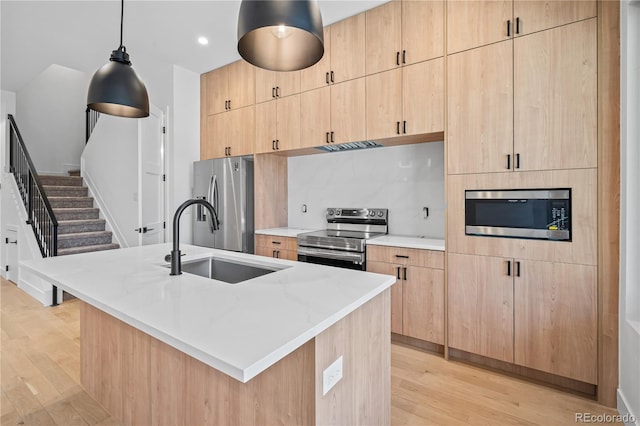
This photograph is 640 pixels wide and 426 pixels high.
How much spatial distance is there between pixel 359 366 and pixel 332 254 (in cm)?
182

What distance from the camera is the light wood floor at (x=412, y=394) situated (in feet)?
6.22

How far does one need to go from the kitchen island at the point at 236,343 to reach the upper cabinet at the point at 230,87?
8.89 feet

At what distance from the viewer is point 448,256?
2584mm

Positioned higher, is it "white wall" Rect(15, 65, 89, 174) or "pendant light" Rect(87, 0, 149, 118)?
"white wall" Rect(15, 65, 89, 174)

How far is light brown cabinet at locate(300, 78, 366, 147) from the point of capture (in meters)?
3.10

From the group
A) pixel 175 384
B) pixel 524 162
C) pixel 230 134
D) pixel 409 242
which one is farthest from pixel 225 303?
pixel 230 134

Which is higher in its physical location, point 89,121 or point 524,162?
point 89,121

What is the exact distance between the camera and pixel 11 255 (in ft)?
16.2

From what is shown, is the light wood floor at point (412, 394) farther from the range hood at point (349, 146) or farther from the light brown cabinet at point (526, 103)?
the range hood at point (349, 146)

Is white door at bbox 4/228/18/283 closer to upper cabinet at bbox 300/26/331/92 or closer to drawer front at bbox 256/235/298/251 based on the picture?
drawer front at bbox 256/235/298/251

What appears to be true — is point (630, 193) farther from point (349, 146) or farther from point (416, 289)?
point (349, 146)

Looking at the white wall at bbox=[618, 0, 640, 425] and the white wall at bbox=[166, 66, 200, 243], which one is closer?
the white wall at bbox=[618, 0, 640, 425]

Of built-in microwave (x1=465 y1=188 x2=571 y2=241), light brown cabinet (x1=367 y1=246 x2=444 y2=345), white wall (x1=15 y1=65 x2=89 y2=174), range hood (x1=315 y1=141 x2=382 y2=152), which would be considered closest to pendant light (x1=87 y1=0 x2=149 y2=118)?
range hood (x1=315 y1=141 x2=382 y2=152)

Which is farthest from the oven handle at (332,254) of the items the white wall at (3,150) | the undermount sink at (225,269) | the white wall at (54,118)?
the white wall at (54,118)
